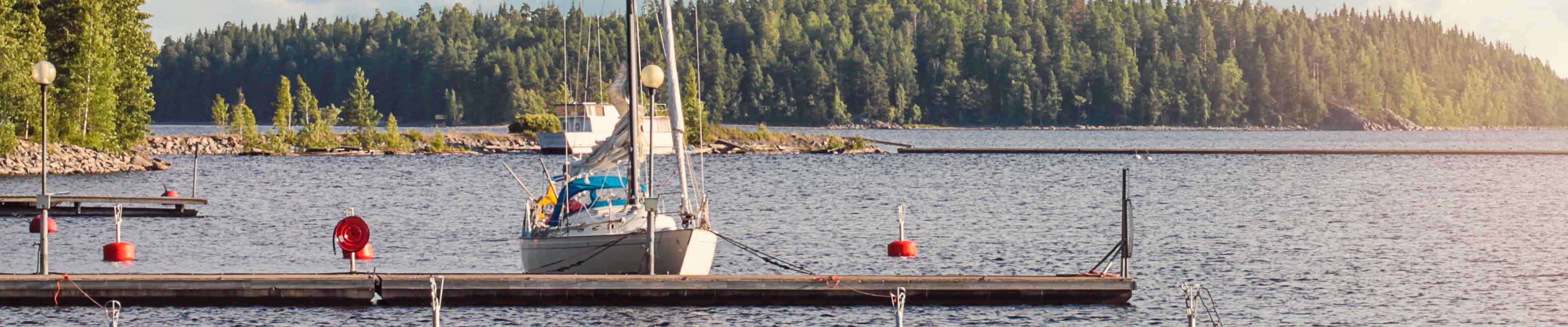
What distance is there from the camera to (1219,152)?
138125 mm

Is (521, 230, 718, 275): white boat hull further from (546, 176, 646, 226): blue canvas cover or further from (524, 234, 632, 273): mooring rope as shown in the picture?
(546, 176, 646, 226): blue canvas cover

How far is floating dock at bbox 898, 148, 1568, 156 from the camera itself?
131m

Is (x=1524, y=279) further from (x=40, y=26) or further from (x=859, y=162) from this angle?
(x=859, y=162)

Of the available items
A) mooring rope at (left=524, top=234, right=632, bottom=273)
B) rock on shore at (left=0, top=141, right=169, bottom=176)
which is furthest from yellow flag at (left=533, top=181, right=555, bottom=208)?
rock on shore at (left=0, top=141, right=169, bottom=176)

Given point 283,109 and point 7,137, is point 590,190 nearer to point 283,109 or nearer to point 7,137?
point 7,137

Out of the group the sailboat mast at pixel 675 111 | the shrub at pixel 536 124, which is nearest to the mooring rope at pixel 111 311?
the sailboat mast at pixel 675 111

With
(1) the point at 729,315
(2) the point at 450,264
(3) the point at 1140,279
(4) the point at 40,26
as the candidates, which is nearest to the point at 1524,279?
(3) the point at 1140,279

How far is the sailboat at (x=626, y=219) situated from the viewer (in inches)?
1240

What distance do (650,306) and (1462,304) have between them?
16.6 m

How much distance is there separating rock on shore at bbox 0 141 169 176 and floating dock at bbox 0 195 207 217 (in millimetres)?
29920

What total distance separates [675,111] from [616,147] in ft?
10.3

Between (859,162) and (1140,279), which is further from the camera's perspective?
(859,162)

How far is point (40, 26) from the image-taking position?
8288 centimetres

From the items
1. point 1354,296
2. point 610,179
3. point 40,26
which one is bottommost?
point 1354,296
